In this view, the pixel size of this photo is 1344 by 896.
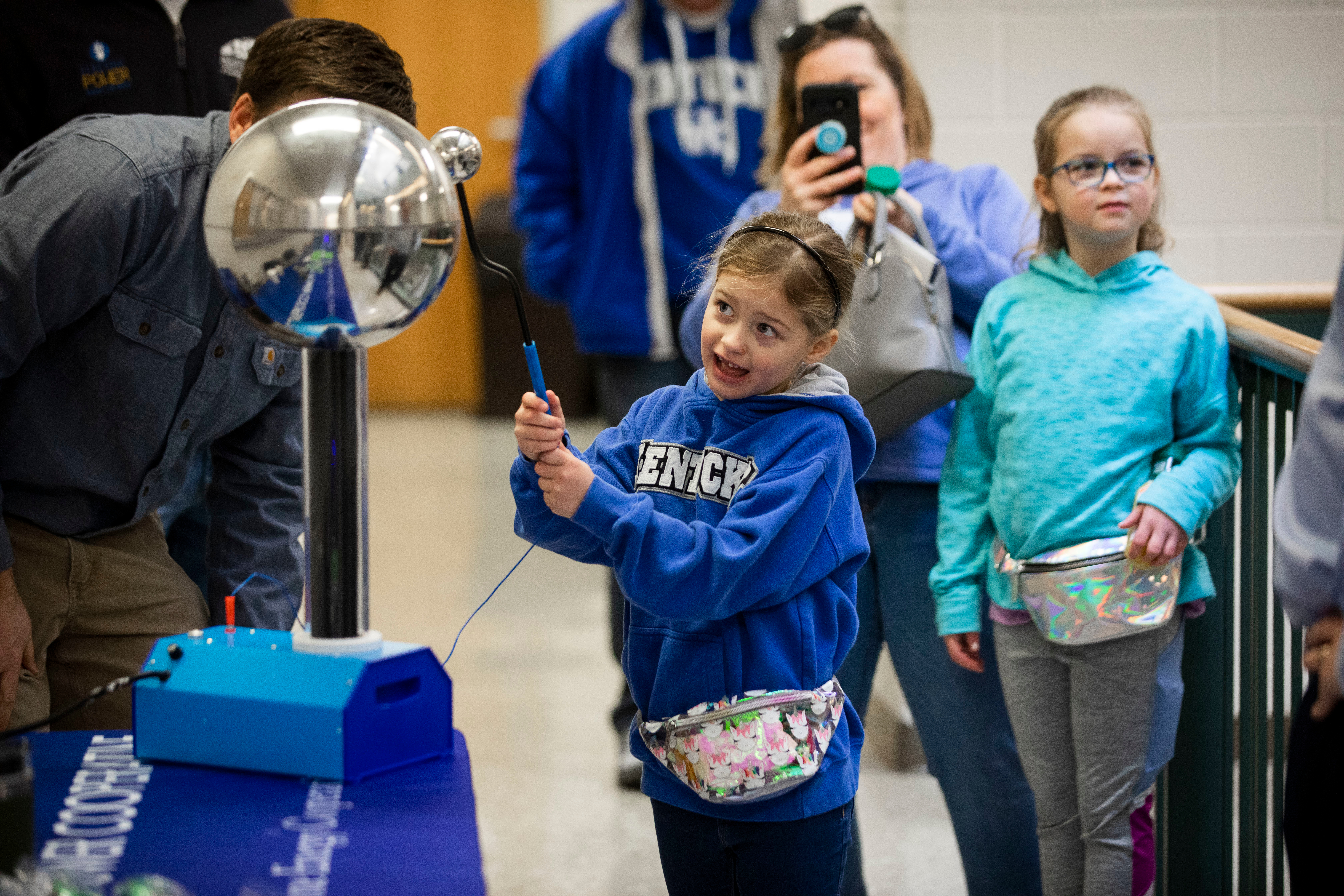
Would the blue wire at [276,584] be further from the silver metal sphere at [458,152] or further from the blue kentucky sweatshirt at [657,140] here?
the blue kentucky sweatshirt at [657,140]

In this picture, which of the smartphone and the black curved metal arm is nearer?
the black curved metal arm

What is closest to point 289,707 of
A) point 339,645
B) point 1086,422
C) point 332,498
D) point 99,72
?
point 339,645

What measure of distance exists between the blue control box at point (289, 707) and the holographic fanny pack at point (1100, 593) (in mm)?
825

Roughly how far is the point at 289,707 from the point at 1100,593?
100 centimetres

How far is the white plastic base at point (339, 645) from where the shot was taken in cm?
107

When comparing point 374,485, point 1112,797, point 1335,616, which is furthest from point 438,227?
point 374,485

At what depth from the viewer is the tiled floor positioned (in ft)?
8.03

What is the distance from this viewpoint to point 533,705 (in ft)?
10.9

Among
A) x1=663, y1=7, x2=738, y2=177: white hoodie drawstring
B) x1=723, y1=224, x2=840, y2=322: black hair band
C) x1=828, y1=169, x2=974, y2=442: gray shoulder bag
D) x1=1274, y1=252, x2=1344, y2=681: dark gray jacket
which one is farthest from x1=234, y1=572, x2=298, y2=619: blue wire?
x1=663, y1=7, x2=738, y2=177: white hoodie drawstring

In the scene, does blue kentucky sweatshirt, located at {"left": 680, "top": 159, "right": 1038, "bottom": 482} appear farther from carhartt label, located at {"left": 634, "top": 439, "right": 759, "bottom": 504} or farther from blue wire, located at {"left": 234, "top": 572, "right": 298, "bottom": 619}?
blue wire, located at {"left": 234, "top": 572, "right": 298, "bottom": 619}

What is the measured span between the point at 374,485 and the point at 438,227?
4.91 metres

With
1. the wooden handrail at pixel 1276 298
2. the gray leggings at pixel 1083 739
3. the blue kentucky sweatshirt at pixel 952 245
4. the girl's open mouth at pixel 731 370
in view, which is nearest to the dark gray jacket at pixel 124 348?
Result: the girl's open mouth at pixel 731 370

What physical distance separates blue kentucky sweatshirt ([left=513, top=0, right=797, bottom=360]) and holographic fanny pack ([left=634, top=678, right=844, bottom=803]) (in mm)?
1520

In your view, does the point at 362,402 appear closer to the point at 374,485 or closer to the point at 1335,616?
the point at 1335,616
